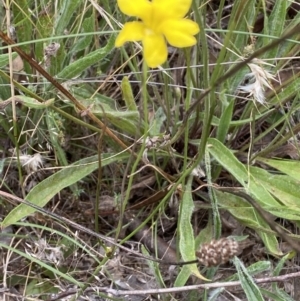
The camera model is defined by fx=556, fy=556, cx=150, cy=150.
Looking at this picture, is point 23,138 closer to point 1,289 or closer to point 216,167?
point 1,289

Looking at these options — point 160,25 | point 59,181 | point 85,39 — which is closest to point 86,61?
point 85,39

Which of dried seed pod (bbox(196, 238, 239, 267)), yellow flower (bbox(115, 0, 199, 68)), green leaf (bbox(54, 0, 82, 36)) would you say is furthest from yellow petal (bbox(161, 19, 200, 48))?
green leaf (bbox(54, 0, 82, 36))

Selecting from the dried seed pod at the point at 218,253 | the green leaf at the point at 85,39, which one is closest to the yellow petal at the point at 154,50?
the dried seed pod at the point at 218,253

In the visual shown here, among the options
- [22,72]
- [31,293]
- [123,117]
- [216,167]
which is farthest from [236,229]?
[22,72]

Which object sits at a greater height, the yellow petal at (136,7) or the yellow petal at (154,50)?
the yellow petal at (136,7)

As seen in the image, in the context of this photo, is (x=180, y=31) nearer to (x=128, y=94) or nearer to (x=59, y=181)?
(x=128, y=94)

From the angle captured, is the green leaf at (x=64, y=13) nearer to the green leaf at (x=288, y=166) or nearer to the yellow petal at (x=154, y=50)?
the yellow petal at (x=154, y=50)
